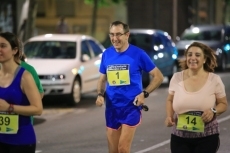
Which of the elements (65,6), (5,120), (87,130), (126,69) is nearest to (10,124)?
(5,120)

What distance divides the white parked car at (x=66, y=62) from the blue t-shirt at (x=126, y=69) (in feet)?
28.5

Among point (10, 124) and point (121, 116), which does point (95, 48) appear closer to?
point (121, 116)

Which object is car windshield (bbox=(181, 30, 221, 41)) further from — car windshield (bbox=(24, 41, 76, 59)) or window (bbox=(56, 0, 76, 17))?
car windshield (bbox=(24, 41, 76, 59))

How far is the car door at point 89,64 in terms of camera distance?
1784 cm

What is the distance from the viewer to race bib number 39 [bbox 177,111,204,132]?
688 centimetres

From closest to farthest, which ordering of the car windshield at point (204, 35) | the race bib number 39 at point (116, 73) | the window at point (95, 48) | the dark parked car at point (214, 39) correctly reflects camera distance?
the race bib number 39 at point (116, 73)
the window at point (95, 48)
the dark parked car at point (214, 39)
the car windshield at point (204, 35)

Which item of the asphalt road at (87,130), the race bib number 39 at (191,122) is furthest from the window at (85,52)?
the race bib number 39 at (191,122)

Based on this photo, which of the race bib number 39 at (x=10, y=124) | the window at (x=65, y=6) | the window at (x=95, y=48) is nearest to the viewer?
the race bib number 39 at (x=10, y=124)

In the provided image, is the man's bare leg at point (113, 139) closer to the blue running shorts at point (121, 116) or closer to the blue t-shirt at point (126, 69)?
the blue running shorts at point (121, 116)

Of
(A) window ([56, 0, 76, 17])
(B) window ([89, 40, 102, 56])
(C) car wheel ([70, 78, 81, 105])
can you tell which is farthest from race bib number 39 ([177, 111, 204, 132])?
(A) window ([56, 0, 76, 17])

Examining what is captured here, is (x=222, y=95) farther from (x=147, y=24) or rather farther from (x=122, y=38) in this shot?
(x=147, y=24)

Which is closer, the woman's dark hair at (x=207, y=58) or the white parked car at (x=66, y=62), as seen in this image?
the woman's dark hair at (x=207, y=58)

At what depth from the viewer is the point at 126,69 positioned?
26.8 feet

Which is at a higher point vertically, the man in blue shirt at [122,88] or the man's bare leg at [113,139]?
the man in blue shirt at [122,88]
